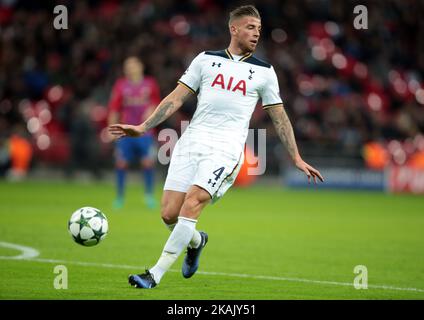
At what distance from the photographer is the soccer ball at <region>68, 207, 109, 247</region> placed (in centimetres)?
810

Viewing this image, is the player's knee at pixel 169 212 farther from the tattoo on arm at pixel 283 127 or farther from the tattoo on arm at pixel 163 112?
the tattoo on arm at pixel 283 127

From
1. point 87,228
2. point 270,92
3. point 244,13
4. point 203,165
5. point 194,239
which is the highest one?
point 244,13

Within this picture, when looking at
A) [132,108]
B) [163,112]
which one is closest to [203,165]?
[163,112]

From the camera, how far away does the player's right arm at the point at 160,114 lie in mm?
7273

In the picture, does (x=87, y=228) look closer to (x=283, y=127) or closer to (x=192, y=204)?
(x=192, y=204)

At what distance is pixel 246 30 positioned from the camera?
25.1ft

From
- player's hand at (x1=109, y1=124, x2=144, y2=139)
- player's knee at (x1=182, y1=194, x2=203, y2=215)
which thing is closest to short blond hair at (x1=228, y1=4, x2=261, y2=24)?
player's hand at (x1=109, y1=124, x2=144, y2=139)

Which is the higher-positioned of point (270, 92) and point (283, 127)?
point (270, 92)

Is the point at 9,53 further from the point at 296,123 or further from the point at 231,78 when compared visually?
the point at 231,78

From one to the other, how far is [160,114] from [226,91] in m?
0.61

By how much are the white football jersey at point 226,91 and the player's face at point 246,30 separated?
0.50ft

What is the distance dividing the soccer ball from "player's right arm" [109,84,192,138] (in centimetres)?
118

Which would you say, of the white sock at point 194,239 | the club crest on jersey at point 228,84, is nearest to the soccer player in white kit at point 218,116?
the club crest on jersey at point 228,84
